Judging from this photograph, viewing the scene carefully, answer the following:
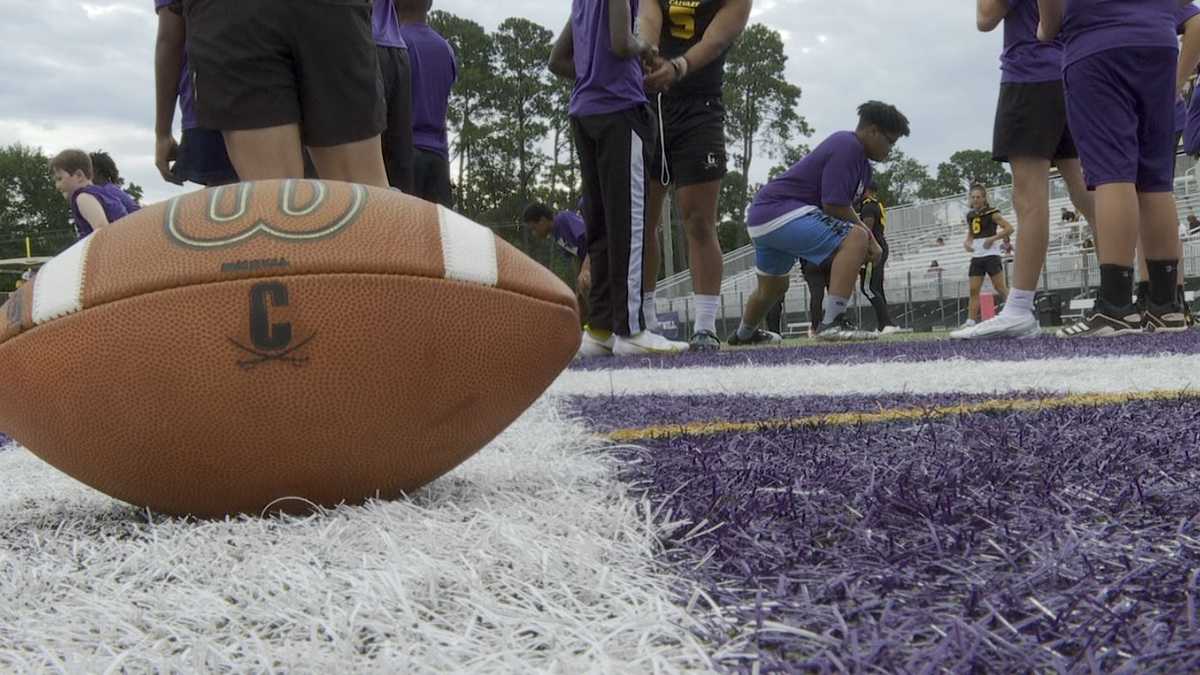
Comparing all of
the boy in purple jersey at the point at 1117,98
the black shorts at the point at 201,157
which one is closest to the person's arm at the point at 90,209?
the black shorts at the point at 201,157

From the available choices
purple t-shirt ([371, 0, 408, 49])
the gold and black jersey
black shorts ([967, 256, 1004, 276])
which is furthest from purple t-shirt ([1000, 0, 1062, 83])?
black shorts ([967, 256, 1004, 276])

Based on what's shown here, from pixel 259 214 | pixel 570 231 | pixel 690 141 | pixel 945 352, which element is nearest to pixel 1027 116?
pixel 945 352

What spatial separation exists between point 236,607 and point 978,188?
13357 millimetres

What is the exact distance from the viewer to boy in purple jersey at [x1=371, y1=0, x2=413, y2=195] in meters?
3.61

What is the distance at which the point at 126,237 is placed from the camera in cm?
125

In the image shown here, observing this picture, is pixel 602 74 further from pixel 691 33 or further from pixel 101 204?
pixel 101 204

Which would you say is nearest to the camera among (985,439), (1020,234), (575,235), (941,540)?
(941,540)

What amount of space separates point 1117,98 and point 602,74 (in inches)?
84.2

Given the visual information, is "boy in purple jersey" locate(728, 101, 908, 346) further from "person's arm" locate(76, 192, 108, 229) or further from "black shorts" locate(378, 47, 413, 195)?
"person's arm" locate(76, 192, 108, 229)

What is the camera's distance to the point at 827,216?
6418mm

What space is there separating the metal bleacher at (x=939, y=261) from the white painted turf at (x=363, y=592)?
51.7 ft

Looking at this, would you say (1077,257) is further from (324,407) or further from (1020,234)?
(324,407)

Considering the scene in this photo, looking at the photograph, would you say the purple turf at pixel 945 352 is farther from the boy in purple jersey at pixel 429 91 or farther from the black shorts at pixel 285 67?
the black shorts at pixel 285 67

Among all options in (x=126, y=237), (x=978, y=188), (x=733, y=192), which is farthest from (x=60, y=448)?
(x=733, y=192)
